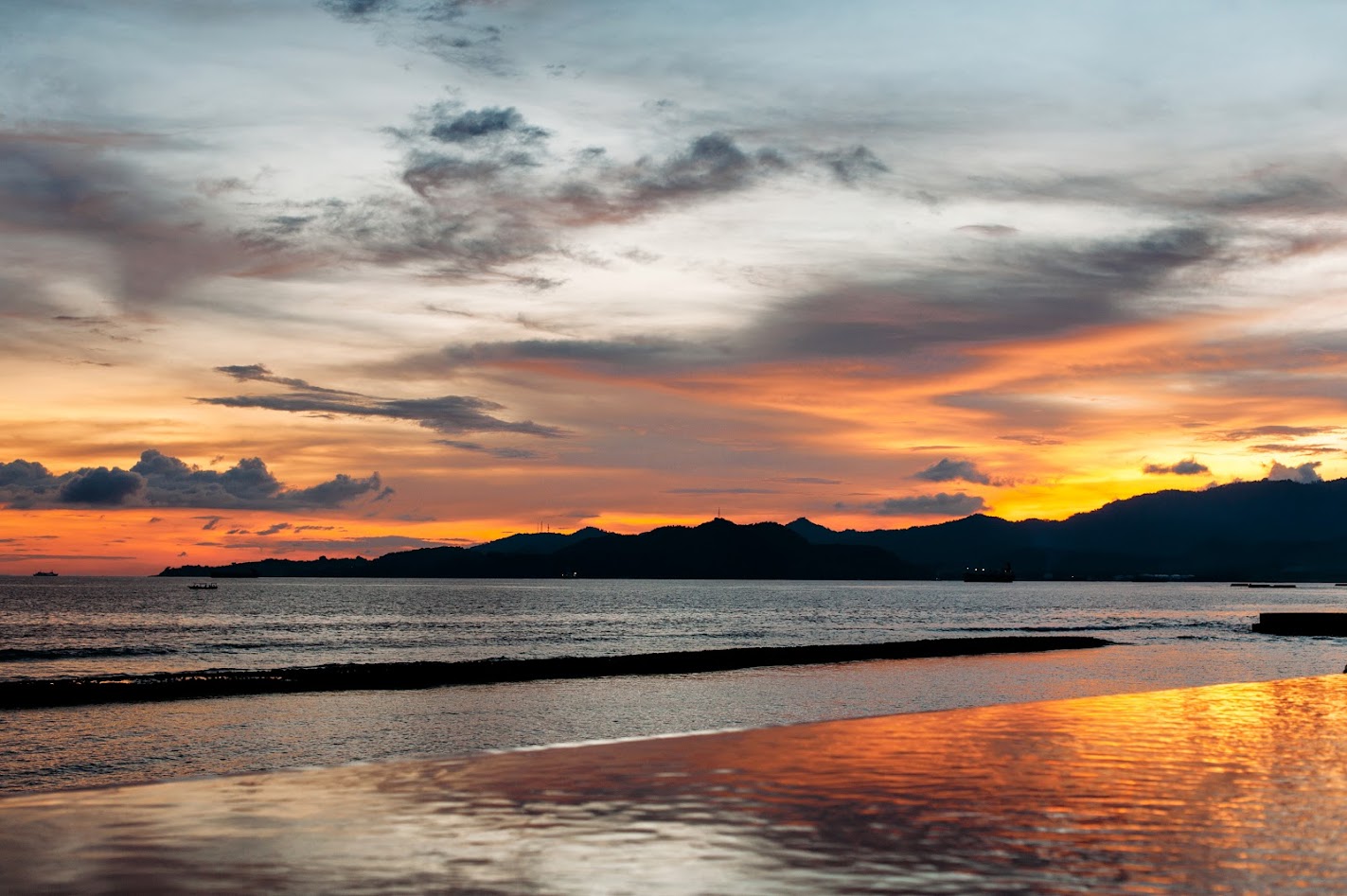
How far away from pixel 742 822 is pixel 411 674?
42966mm

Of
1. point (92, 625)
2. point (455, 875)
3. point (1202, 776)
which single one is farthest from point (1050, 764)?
point (92, 625)

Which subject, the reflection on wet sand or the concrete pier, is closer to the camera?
the reflection on wet sand

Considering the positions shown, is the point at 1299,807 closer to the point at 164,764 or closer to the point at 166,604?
the point at 164,764

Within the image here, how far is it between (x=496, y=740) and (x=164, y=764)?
833cm

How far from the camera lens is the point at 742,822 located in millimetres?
11969

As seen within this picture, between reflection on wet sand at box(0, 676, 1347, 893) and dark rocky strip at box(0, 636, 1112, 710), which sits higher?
reflection on wet sand at box(0, 676, 1347, 893)

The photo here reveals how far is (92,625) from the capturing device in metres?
107

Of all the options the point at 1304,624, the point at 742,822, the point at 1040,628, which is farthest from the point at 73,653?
the point at 1304,624

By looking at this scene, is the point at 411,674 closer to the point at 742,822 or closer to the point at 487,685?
the point at 487,685

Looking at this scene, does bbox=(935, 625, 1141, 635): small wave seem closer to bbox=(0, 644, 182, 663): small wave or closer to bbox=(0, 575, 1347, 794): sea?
bbox=(0, 575, 1347, 794): sea

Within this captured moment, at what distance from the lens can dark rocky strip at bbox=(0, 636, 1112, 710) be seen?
1736 inches

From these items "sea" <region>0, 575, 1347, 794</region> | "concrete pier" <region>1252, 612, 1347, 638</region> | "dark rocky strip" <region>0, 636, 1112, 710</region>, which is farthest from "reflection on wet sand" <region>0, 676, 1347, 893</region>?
"concrete pier" <region>1252, 612, 1347, 638</region>

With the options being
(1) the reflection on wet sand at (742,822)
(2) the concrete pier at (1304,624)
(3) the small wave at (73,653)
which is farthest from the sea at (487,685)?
(1) the reflection on wet sand at (742,822)

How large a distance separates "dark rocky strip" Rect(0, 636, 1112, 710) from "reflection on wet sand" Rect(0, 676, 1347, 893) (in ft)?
108
